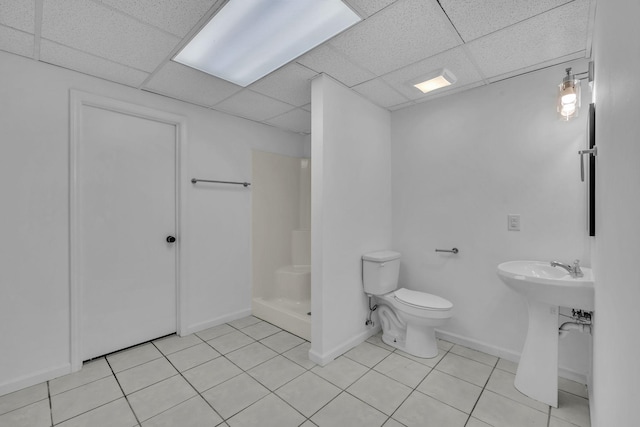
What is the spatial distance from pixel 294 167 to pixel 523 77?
2.47 meters

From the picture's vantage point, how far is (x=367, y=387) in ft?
6.18

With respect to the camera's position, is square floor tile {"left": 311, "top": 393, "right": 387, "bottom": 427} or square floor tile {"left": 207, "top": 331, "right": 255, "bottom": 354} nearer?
square floor tile {"left": 311, "top": 393, "right": 387, "bottom": 427}

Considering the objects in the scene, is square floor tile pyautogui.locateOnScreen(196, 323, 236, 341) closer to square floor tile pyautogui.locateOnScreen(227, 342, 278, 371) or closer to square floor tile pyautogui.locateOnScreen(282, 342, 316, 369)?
square floor tile pyautogui.locateOnScreen(227, 342, 278, 371)

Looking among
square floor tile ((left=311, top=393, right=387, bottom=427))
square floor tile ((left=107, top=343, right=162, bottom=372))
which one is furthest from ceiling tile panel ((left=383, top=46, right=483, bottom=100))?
square floor tile ((left=107, top=343, right=162, bottom=372))

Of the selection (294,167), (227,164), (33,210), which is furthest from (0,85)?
(294,167)

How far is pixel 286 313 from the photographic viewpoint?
2785mm

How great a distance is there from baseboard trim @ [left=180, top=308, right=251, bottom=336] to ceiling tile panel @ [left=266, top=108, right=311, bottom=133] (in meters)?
2.17

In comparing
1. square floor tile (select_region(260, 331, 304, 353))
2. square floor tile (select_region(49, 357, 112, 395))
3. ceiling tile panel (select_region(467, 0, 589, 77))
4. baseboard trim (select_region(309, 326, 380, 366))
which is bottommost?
square floor tile (select_region(260, 331, 304, 353))

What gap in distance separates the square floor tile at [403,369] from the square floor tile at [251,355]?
0.89 m

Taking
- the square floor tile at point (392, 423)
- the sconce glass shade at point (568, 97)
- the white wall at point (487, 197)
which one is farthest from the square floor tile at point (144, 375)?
the sconce glass shade at point (568, 97)

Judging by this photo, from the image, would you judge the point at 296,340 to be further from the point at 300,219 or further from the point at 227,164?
the point at 227,164

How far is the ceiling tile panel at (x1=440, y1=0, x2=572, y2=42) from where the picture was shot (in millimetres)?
1415

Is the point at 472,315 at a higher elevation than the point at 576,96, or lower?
lower

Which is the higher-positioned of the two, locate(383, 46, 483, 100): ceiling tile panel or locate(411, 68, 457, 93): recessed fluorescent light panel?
locate(383, 46, 483, 100): ceiling tile panel
